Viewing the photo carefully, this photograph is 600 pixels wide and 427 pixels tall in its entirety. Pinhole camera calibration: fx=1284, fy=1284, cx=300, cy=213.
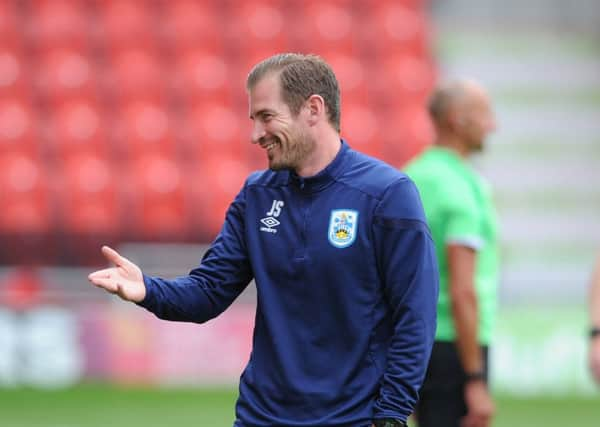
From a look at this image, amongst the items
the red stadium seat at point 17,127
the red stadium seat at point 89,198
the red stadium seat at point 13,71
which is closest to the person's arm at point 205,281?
the red stadium seat at point 89,198

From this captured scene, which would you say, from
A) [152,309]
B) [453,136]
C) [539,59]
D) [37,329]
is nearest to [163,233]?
[37,329]

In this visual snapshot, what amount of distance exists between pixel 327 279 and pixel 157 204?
34.3 ft

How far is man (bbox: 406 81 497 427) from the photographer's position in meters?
4.86

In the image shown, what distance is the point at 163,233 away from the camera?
1350 centimetres

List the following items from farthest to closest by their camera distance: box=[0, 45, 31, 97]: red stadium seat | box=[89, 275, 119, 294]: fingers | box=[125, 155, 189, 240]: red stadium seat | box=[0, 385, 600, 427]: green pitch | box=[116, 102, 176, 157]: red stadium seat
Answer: box=[0, 45, 31, 97]: red stadium seat < box=[116, 102, 176, 157]: red stadium seat < box=[125, 155, 189, 240]: red stadium seat < box=[0, 385, 600, 427]: green pitch < box=[89, 275, 119, 294]: fingers

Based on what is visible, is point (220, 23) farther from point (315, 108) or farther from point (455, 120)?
point (315, 108)

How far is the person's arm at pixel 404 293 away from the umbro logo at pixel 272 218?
30 cm

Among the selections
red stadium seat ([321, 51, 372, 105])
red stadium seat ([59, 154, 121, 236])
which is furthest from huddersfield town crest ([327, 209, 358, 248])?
red stadium seat ([321, 51, 372, 105])

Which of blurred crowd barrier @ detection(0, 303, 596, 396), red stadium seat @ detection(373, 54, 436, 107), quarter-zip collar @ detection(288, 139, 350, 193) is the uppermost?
red stadium seat @ detection(373, 54, 436, 107)

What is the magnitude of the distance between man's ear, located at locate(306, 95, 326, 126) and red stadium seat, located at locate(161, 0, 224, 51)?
1324 centimetres

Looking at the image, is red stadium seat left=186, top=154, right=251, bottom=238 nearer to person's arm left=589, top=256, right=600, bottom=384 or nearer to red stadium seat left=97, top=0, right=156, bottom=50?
red stadium seat left=97, top=0, right=156, bottom=50

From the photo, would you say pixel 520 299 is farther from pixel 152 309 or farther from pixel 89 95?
pixel 152 309

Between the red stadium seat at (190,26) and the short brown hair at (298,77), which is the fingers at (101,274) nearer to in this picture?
the short brown hair at (298,77)

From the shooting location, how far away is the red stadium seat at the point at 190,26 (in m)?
16.7
